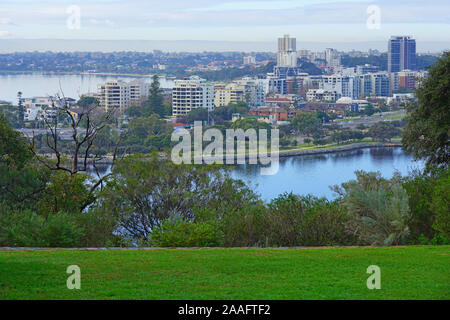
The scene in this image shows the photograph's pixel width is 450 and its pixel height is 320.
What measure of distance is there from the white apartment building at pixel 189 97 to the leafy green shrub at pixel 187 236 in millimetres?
43096

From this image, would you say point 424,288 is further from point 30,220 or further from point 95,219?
point 95,219

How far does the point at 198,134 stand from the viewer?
35.1 meters

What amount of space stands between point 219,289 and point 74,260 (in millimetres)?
1170

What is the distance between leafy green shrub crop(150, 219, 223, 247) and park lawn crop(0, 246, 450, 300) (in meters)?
0.61

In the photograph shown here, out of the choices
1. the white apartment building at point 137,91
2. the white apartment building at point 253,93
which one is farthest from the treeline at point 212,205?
the white apartment building at point 253,93

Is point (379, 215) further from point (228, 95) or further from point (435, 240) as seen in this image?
point (228, 95)

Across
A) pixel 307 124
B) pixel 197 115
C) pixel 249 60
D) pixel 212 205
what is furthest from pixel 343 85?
pixel 212 205

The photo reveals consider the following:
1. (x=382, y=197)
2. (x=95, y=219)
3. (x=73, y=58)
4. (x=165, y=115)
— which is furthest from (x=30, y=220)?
(x=73, y=58)

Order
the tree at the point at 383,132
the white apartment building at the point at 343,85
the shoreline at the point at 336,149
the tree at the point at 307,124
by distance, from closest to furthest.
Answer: the shoreline at the point at 336,149
the tree at the point at 383,132
the tree at the point at 307,124
the white apartment building at the point at 343,85

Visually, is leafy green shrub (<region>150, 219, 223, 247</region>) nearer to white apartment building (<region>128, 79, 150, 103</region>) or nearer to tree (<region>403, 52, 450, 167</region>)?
tree (<region>403, 52, 450, 167</region>)

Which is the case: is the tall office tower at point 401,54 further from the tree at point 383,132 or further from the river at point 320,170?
the river at point 320,170

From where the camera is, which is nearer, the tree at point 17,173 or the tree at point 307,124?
the tree at point 17,173

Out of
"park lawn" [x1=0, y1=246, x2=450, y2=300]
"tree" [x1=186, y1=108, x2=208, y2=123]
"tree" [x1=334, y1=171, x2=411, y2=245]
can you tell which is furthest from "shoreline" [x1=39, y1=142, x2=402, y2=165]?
"park lawn" [x1=0, y1=246, x2=450, y2=300]

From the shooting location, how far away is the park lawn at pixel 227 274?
9.70 ft
